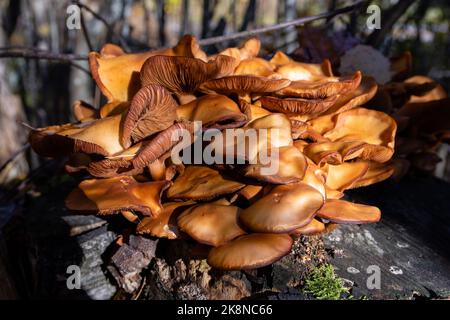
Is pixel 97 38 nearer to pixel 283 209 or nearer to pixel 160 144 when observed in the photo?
pixel 160 144

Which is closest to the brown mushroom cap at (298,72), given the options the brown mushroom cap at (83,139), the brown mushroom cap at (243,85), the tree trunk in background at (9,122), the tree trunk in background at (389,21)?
the brown mushroom cap at (243,85)

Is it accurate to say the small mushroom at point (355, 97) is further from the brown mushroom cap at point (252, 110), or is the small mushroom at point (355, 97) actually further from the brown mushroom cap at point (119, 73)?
the brown mushroom cap at point (119, 73)

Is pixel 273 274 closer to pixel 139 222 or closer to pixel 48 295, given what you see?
pixel 139 222

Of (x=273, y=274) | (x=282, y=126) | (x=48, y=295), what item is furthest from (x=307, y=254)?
(x=48, y=295)

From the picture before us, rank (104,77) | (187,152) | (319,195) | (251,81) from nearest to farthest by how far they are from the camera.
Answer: (319,195) → (251,81) → (187,152) → (104,77)

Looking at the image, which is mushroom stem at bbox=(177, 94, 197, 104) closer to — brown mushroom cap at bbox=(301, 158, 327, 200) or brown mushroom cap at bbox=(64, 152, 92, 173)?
brown mushroom cap at bbox=(64, 152, 92, 173)
